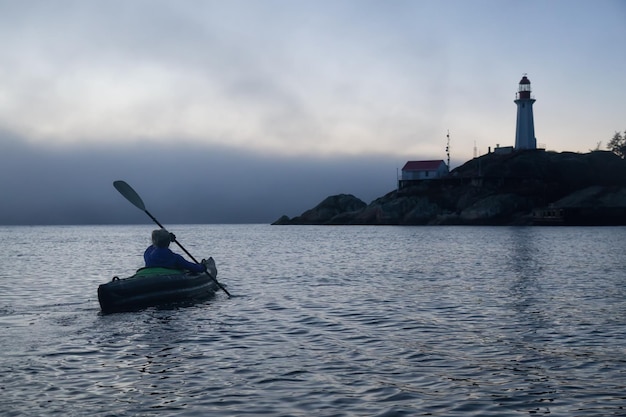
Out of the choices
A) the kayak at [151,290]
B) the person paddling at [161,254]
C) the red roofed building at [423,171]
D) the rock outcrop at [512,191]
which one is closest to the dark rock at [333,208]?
the rock outcrop at [512,191]

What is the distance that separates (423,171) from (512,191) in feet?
69.8

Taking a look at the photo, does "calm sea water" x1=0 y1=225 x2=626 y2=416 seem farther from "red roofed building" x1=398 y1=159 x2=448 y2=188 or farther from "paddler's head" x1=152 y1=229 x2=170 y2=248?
"red roofed building" x1=398 y1=159 x2=448 y2=188

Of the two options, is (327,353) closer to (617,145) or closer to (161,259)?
(161,259)

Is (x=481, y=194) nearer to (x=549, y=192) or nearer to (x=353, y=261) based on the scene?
(x=549, y=192)

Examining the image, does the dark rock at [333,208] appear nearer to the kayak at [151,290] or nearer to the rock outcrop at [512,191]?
the rock outcrop at [512,191]

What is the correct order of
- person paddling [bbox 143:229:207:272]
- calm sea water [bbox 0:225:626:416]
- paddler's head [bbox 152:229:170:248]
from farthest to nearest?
person paddling [bbox 143:229:207:272], paddler's head [bbox 152:229:170:248], calm sea water [bbox 0:225:626:416]

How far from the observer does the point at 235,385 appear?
11.1 meters

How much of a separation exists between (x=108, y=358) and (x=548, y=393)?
9.08 meters

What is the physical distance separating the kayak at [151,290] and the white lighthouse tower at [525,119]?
403 ft

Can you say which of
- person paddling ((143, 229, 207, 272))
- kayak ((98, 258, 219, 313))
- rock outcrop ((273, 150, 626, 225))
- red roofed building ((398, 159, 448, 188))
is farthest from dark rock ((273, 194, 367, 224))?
person paddling ((143, 229, 207, 272))

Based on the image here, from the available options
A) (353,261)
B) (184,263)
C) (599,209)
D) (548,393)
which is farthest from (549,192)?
(548,393)

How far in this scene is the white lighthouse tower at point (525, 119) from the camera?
437ft

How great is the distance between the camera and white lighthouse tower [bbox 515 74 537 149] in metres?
133

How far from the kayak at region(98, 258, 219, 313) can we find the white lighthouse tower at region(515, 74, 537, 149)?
122879mm
